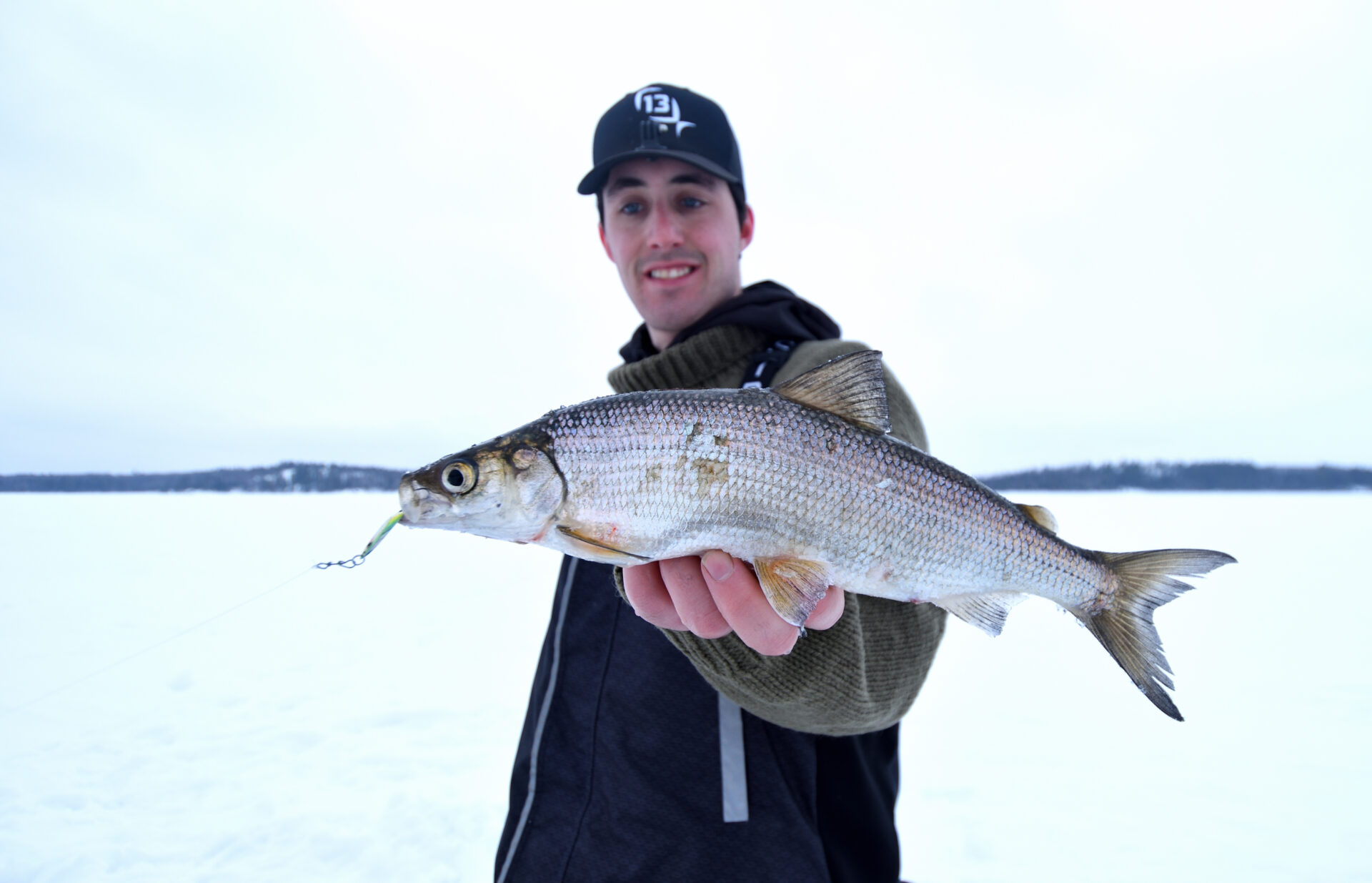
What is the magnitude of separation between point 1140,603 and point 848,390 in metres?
1.33

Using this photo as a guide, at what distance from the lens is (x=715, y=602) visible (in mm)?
→ 2178

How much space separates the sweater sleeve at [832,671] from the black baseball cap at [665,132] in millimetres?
2238

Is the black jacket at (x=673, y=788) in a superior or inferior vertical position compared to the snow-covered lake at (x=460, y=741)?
superior

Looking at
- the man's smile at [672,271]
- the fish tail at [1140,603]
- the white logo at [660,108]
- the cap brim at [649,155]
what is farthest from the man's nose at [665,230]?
the fish tail at [1140,603]

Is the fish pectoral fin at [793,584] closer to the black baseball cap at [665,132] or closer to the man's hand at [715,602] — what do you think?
the man's hand at [715,602]

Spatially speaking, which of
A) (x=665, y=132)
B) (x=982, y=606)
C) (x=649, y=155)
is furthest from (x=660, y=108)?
(x=982, y=606)

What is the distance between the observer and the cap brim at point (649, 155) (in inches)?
132

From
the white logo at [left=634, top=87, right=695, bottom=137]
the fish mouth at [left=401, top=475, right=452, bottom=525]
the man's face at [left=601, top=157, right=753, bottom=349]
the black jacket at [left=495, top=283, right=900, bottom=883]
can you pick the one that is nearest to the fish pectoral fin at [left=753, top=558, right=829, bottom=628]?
the black jacket at [left=495, top=283, right=900, bottom=883]

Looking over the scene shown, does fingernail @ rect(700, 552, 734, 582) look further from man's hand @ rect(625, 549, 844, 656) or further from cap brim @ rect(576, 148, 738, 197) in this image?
cap brim @ rect(576, 148, 738, 197)

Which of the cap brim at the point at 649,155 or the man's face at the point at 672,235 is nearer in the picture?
the cap brim at the point at 649,155

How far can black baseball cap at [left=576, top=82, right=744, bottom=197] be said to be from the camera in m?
3.42

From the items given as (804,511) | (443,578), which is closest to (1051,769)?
(804,511)

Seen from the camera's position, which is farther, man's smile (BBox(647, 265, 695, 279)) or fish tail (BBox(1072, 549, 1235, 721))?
man's smile (BBox(647, 265, 695, 279))

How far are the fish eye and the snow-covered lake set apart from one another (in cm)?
261
